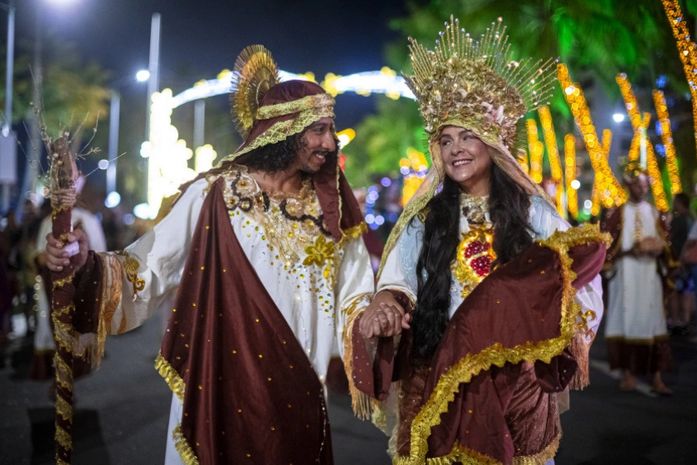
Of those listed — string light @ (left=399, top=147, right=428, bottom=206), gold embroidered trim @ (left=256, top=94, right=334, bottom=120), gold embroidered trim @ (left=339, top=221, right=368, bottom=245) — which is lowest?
gold embroidered trim @ (left=339, top=221, right=368, bottom=245)

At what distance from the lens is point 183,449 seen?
11.4ft

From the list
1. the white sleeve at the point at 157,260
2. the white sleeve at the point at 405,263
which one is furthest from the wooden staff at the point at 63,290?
the white sleeve at the point at 405,263

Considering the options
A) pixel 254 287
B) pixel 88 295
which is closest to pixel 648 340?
pixel 254 287

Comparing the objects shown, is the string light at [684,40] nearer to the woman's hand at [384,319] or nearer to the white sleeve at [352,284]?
the white sleeve at [352,284]

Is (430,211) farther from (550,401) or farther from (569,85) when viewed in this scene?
(569,85)

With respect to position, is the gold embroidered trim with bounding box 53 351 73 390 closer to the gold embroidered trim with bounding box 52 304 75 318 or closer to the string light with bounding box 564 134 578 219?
the gold embroidered trim with bounding box 52 304 75 318

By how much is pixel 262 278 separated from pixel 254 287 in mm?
85

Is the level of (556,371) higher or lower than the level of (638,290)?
lower

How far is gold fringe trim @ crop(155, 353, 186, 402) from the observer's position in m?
3.56

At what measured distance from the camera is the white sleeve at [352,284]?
3770mm

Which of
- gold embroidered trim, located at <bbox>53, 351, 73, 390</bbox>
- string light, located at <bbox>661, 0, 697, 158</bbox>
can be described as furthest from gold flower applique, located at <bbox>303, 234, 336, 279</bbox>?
string light, located at <bbox>661, 0, 697, 158</bbox>

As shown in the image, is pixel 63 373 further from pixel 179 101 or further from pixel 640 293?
pixel 179 101

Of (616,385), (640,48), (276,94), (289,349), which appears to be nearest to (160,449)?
(289,349)

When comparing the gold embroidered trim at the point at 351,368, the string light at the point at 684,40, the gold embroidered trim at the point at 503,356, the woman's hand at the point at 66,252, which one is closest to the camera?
the gold embroidered trim at the point at 503,356
